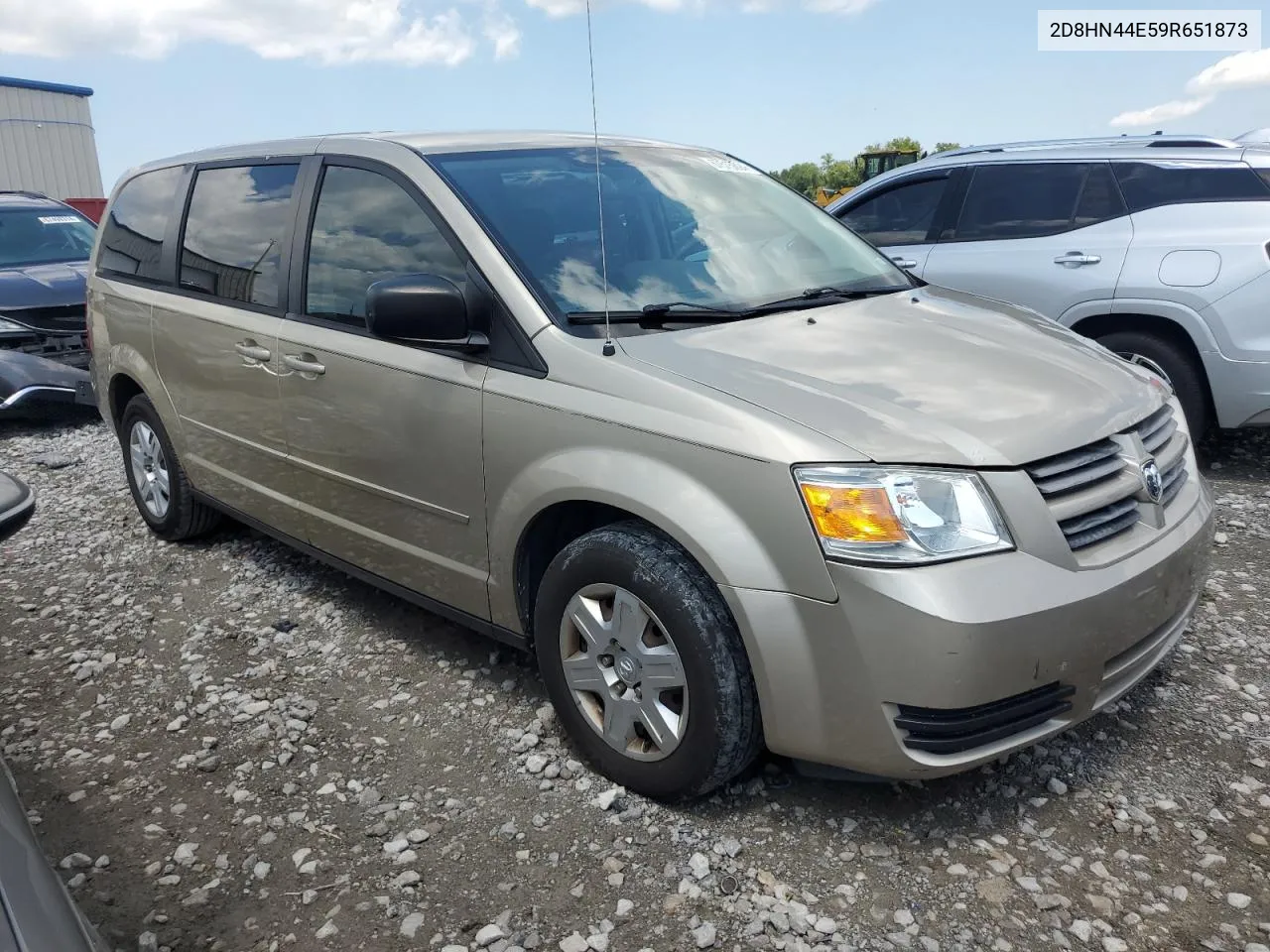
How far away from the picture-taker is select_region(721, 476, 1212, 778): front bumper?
7.24 feet

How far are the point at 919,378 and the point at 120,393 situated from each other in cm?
411

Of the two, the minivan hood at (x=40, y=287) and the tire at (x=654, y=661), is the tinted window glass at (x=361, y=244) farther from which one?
the minivan hood at (x=40, y=287)

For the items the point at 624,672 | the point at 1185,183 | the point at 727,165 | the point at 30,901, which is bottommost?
the point at 624,672

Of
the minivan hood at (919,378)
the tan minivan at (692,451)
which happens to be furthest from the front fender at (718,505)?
the minivan hood at (919,378)

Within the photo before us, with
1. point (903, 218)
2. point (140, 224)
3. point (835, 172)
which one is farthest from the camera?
point (835, 172)

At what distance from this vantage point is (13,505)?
1822mm

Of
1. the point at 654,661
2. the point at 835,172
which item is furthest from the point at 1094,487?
the point at 835,172

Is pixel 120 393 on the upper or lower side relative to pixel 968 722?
upper

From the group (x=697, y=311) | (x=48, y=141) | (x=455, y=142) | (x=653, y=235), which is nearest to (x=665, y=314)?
(x=697, y=311)

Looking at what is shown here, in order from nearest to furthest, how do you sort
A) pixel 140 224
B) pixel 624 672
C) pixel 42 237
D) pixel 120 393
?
pixel 624 672 → pixel 140 224 → pixel 120 393 → pixel 42 237

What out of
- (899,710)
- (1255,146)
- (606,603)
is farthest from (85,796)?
(1255,146)

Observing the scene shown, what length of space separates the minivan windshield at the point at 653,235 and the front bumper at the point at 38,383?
5547mm

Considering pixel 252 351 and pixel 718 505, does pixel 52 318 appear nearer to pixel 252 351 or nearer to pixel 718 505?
pixel 252 351

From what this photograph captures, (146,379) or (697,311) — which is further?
(146,379)
